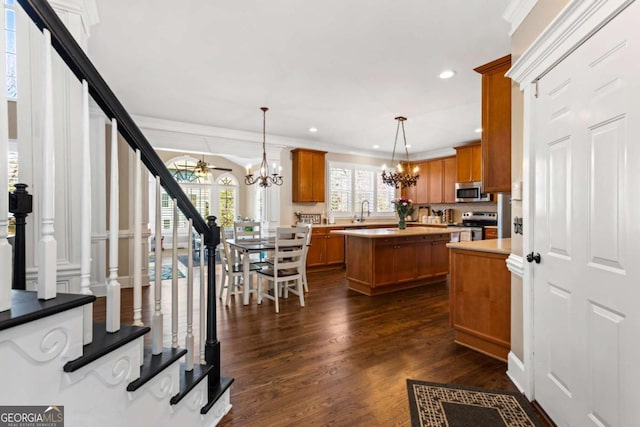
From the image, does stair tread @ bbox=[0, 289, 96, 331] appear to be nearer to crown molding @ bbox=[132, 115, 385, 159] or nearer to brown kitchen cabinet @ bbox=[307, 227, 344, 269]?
crown molding @ bbox=[132, 115, 385, 159]

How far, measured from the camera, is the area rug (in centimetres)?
176

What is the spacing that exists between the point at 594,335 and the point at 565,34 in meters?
1.48

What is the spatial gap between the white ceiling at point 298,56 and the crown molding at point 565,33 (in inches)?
25.1

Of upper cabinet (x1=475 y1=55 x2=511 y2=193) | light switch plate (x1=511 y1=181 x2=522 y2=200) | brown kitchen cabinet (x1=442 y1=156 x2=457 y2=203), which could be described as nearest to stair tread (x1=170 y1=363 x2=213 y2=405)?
light switch plate (x1=511 y1=181 x2=522 y2=200)

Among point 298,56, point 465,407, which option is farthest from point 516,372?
point 298,56

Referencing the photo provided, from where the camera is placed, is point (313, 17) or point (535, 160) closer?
point (535, 160)

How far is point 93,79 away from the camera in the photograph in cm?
106

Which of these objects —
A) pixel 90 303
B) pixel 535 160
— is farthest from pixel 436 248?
pixel 90 303

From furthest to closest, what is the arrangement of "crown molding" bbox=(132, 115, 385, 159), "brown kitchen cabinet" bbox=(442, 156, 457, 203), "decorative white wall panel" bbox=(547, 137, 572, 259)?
"brown kitchen cabinet" bbox=(442, 156, 457, 203) < "crown molding" bbox=(132, 115, 385, 159) < "decorative white wall panel" bbox=(547, 137, 572, 259)

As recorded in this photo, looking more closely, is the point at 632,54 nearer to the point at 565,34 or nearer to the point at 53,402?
the point at 565,34

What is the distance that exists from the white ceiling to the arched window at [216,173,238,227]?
567 cm

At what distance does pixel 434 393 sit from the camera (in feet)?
6.66

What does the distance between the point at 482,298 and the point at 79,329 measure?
2.74 meters

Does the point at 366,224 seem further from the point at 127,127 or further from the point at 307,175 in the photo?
the point at 127,127
